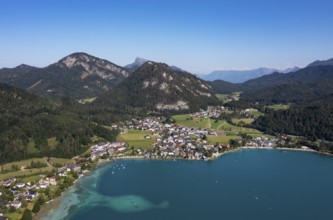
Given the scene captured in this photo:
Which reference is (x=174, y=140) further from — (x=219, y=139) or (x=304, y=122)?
(x=304, y=122)

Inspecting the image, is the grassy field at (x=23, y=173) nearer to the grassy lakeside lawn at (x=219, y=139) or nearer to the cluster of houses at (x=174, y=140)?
the cluster of houses at (x=174, y=140)

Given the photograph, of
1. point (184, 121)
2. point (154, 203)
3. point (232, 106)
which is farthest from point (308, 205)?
point (232, 106)

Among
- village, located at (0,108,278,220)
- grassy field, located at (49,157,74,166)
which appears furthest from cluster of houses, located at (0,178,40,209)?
grassy field, located at (49,157,74,166)

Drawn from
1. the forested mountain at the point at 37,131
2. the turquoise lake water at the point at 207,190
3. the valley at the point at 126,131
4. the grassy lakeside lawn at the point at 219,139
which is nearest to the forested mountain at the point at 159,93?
the valley at the point at 126,131

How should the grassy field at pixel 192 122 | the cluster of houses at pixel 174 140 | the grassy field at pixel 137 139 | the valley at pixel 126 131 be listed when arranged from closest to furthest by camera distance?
the valley at pixel 126 131 < the cluster of houses at pixel 174 140 < the grassy field at pixel 137 139 < the grassy field at pixel 192 122

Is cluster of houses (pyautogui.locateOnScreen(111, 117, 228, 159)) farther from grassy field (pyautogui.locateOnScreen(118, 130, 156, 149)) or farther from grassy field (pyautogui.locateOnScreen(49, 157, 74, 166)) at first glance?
grassy field (pyautogui.locateOnScreen(49, 157, 74, 166))

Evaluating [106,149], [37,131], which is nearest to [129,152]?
[106,149]
